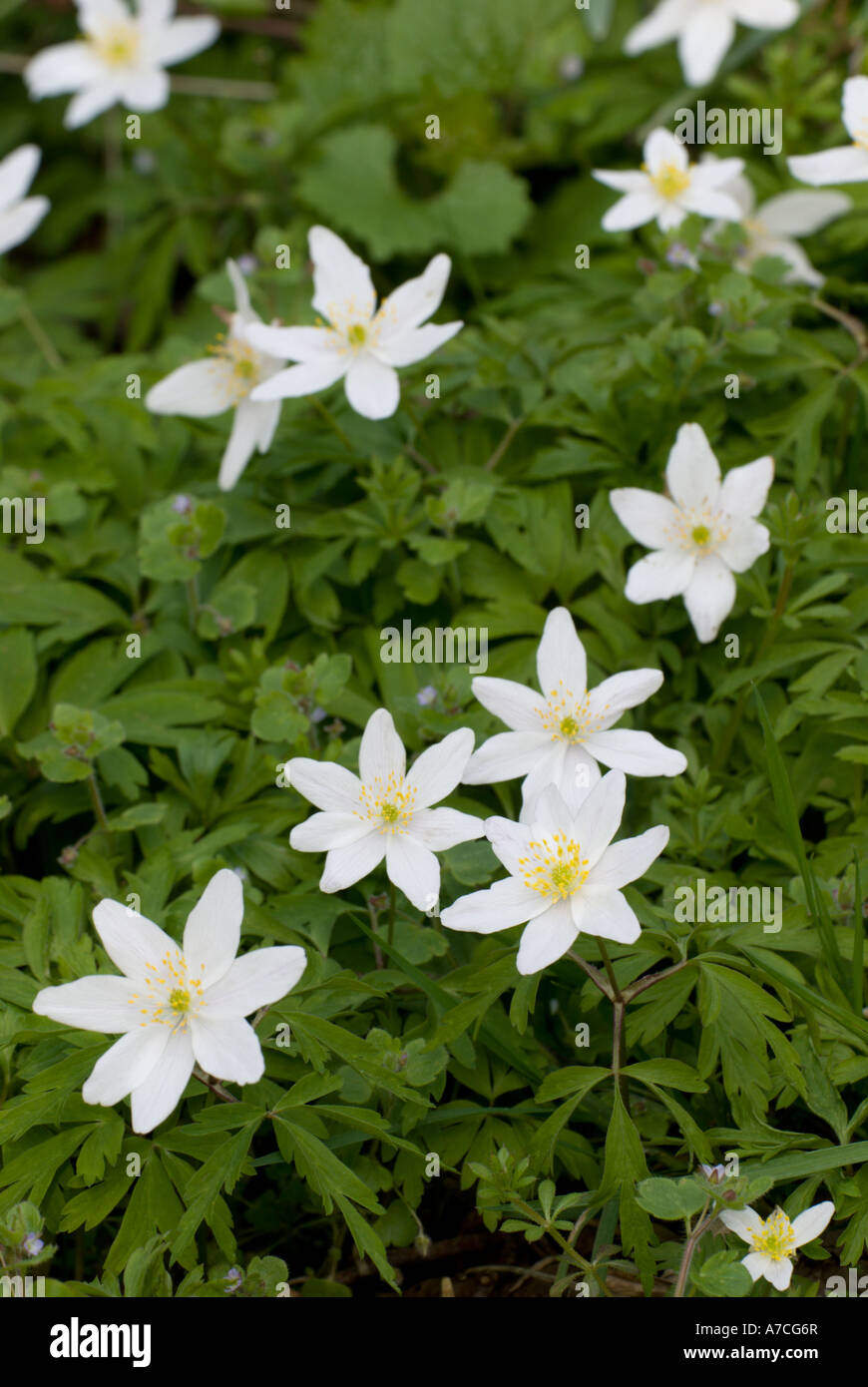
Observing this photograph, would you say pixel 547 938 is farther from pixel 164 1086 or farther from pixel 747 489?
pixel 747 489

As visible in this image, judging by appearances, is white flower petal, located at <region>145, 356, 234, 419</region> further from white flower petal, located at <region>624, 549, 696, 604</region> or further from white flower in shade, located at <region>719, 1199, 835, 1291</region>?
white flower in shade, located at <region>719, 1199, 835, 1291</region>

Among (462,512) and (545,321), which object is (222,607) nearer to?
(462,512)

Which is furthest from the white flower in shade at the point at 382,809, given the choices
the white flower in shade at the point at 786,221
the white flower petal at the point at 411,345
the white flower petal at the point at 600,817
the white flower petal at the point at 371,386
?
the white flower in shade at the point at 786,221

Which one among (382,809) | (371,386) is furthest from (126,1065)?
(371,386)

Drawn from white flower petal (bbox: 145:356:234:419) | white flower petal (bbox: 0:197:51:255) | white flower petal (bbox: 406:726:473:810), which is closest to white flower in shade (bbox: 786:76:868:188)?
white flower petal (bbox: 145:356:234:419)

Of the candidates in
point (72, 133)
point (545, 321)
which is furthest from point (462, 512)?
point (72, 133)

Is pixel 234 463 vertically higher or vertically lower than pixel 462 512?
higher
